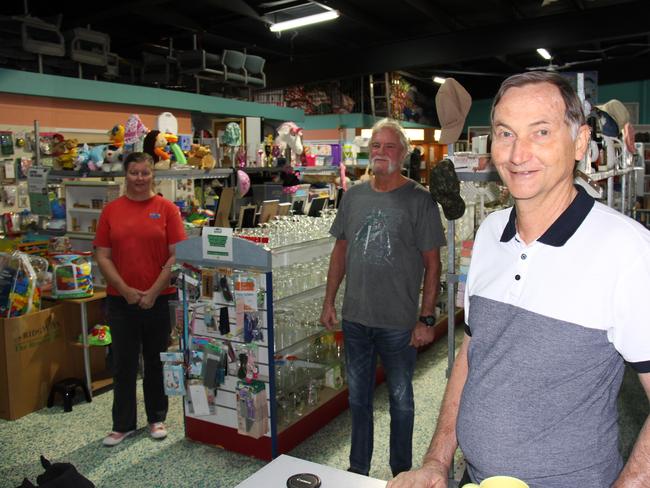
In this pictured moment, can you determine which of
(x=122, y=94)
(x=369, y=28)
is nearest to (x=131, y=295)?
(x=122, y=94)

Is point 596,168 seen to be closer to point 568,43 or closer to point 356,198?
point 356,198

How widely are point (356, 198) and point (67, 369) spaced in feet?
9.33

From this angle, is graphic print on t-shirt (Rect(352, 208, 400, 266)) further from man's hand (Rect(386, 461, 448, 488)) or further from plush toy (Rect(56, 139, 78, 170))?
plush toy (Rect(56, 139, 78, 170))

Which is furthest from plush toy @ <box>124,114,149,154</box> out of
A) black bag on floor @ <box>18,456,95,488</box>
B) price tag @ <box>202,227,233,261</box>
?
black bag on floor @ <box>18,456,95,488</box>

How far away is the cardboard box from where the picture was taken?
4.15 metres

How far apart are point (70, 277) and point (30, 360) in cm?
65

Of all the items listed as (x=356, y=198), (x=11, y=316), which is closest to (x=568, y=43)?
(x=356, y=198)

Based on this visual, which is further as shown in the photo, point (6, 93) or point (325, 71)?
point (325, 71)

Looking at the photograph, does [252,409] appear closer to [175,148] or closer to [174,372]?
[174,372]

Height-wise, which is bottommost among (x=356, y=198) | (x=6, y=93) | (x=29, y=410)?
(x=29, y=410)

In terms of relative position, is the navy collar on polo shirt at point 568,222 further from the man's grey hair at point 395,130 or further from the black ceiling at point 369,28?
the black ceiling at point 369,28

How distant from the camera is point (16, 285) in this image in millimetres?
4211

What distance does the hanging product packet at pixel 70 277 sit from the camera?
448 centimetres

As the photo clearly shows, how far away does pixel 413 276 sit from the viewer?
3.12m
